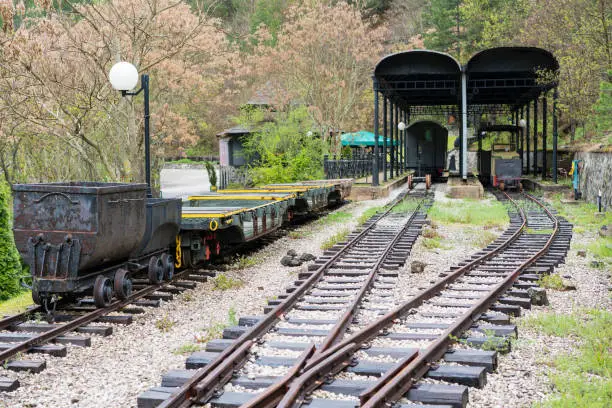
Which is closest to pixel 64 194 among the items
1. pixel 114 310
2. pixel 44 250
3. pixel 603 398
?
pixel 44 250

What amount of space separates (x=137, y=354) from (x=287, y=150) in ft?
80.8

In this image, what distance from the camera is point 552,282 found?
9.77 m

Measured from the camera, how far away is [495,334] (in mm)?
6945

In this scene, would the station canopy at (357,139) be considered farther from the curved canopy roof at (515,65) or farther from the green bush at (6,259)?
the green bush at (6,259)

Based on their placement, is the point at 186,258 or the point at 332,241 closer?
the point at 186,258

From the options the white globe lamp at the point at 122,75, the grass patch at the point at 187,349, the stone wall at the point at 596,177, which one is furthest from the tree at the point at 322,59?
the grass patch at the point at 187,349

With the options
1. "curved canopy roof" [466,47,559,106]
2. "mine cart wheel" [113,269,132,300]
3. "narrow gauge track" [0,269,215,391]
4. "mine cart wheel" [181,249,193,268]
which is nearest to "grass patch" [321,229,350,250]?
"mine cart wheel" [181,249,193,268]

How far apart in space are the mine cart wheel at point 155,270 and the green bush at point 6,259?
2.62 metres

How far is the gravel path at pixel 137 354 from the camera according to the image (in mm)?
5691

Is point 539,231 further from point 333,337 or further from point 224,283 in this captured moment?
point 333,337

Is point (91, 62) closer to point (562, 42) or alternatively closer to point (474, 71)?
point (474, 71)

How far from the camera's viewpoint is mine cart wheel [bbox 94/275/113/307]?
814cm

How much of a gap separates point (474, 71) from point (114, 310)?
24709mm

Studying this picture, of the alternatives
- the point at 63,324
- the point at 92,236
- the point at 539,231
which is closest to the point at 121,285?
the point at 92,236
